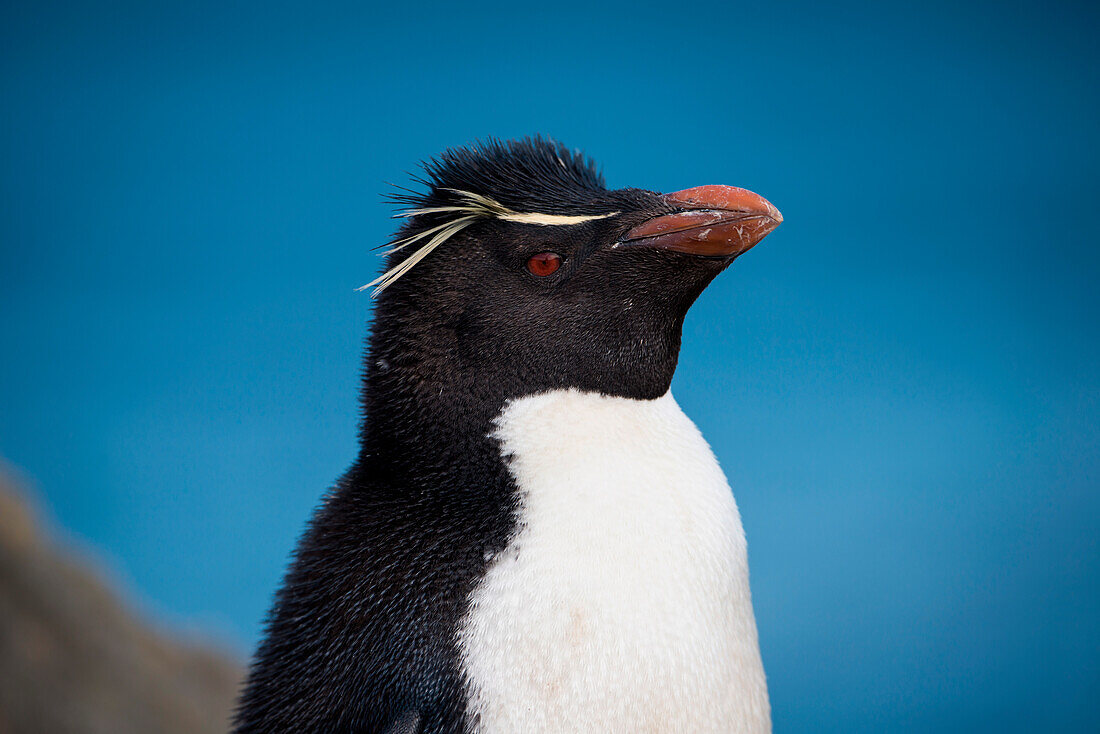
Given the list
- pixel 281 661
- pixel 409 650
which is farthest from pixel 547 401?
pixel 281 661

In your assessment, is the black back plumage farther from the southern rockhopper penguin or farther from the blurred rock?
the blurred rock

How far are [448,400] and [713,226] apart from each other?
49cm

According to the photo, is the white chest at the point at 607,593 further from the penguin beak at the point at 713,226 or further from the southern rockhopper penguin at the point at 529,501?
the penguin beak at the point at 713,226

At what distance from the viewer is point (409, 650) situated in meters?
1.41

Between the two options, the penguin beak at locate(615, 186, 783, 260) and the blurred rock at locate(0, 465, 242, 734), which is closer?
the penguin beak at locate(615, 186, 783, 260)

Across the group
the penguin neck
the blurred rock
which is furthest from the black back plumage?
the blurred rock

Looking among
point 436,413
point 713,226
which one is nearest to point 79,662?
point 436,413

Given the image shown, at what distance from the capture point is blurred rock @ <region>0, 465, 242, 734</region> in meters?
3.05

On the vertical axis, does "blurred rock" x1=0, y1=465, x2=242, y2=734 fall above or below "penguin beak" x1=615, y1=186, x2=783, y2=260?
below

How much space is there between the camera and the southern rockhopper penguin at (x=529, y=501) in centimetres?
138

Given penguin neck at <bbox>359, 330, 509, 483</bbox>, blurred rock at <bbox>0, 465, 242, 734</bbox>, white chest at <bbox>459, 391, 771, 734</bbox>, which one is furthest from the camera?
blurred rock at <bbox>0, 465, 242, 734</bbox>

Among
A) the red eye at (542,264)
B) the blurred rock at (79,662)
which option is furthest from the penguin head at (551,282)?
the blurred rock at (79,662)

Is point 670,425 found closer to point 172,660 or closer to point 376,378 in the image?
point 376,378

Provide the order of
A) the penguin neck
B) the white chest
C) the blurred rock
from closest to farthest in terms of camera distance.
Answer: the white chest → the penguin neck → the blurred rock
